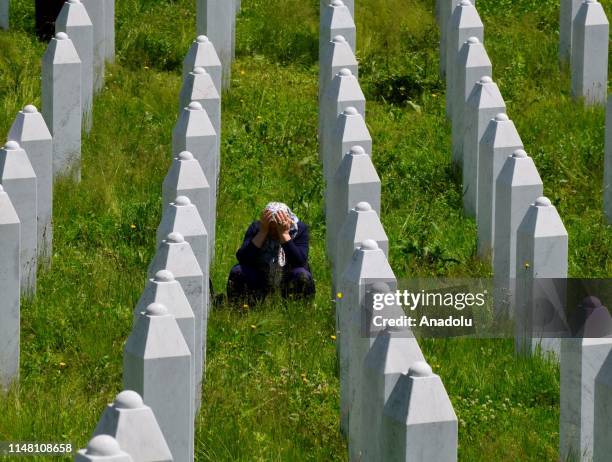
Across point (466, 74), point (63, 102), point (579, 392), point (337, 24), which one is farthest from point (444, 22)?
point (579, 392)

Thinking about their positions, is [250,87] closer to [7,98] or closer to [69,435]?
[7,98]

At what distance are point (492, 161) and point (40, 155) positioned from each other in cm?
263

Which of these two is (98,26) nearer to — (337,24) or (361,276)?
(337,24)

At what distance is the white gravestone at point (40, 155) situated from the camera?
9625 mm

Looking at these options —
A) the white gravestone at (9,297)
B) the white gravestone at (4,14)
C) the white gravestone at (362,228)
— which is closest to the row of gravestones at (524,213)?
the white gravestone at (362,228)

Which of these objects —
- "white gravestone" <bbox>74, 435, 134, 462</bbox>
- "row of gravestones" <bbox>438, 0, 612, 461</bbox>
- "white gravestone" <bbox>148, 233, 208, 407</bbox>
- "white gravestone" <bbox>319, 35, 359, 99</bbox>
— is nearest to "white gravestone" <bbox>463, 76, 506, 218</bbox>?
"row of gravestones" <bbox>438, 0, 612, 461</bbox>

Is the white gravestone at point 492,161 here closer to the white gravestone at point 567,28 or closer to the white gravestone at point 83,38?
the white gravestone at point 83,38

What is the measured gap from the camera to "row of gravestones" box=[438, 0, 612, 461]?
670 cm

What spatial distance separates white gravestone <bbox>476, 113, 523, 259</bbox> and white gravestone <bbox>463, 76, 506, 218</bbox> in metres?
0.54

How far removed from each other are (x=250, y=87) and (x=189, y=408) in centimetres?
693

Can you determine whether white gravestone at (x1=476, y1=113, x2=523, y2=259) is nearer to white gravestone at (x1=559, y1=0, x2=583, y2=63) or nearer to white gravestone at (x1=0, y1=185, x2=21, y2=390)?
white gravestone at (x1=0, y1=185, x2=21, y2=390)

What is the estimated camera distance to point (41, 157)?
973 cm

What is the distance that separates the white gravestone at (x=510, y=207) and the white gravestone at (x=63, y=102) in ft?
10.4

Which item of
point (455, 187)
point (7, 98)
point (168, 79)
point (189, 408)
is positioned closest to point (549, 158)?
point (455, 187)
